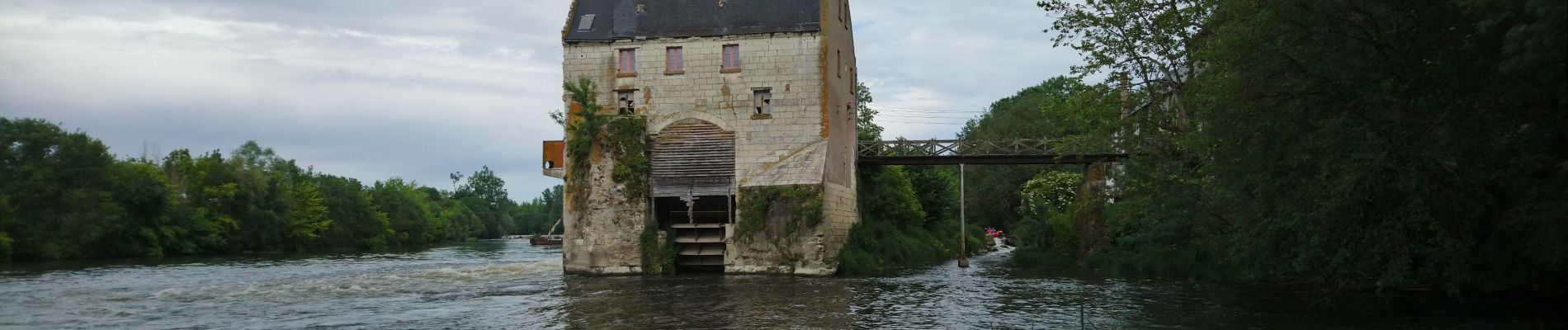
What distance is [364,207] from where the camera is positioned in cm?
8519

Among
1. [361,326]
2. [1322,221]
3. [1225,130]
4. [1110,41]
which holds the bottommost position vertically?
[361,326]

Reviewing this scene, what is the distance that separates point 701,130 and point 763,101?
5.90ft

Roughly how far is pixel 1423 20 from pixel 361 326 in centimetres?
1561

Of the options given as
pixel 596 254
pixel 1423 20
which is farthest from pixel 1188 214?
pixel 596 254

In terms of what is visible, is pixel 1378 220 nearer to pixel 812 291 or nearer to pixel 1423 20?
pixel 1423 20

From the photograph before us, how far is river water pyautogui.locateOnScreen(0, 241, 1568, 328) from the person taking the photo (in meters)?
17.6

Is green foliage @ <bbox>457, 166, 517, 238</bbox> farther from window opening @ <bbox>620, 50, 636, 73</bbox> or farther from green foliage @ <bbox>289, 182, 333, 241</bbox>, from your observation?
window opening @ <bbox>620, 50, 636, 73</bbox>

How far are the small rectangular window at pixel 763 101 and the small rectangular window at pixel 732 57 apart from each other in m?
0.90

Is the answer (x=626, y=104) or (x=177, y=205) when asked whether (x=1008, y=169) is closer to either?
(x=626, y=104)

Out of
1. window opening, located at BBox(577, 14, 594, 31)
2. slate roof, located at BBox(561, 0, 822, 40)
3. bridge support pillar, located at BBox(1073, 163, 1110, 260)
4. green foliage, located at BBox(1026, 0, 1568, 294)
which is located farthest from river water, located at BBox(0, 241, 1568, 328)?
window opening, located at BBox(577, 14, 594, 31)

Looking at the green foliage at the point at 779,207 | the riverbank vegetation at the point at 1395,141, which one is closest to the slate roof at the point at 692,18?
the green foliage at the point at 779,207

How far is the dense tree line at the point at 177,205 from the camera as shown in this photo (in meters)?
47.4

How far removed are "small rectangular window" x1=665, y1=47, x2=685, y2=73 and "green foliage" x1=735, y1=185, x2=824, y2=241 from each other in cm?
380

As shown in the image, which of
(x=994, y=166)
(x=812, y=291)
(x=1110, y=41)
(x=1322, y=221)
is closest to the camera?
(x=1322, y=221)
